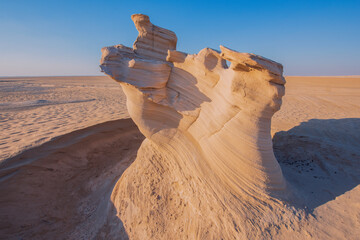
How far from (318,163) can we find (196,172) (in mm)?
2473

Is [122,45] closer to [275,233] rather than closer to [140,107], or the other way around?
[140,107]

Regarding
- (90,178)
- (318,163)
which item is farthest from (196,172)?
(90,178)

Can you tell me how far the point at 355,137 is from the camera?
4.88m

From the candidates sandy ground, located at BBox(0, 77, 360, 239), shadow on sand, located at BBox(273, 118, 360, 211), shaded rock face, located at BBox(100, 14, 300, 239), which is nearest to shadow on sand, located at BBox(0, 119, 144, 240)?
sandy ground, located at BBox(0, 77, 360, 239)

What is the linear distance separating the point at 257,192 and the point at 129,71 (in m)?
2.14

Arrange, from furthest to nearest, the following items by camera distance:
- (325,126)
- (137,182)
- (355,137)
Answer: (325,126), (355,137), (137,182)

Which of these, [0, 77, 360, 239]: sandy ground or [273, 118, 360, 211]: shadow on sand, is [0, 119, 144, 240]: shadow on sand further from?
[273, 118, 360, 211]: shadow on sand

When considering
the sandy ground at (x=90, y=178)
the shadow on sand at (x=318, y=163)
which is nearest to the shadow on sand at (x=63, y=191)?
the sandy ground at (x=90, y=178)

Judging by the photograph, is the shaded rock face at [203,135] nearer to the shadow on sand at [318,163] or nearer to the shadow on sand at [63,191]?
the shadow on sand at [318,163]

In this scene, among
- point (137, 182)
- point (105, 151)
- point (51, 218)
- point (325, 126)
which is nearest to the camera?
point (137, 182)

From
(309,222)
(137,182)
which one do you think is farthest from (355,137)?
(137,182)

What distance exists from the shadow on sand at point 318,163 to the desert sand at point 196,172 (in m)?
0.02

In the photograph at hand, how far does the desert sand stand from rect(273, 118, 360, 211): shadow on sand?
22mm

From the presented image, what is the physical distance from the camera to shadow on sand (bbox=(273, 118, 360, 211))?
253 centimetres
